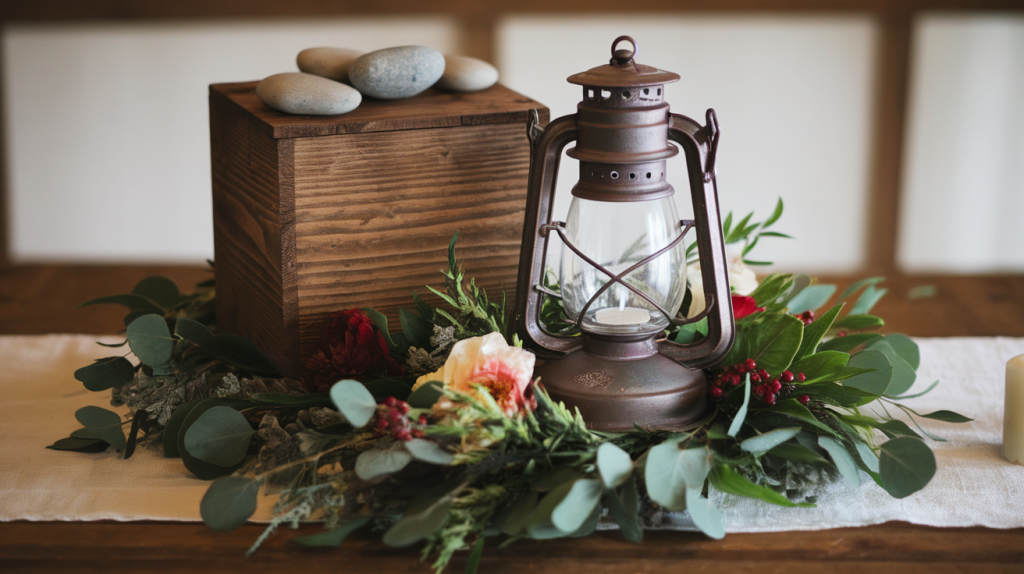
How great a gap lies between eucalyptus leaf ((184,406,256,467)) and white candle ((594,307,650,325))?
0.94 feet

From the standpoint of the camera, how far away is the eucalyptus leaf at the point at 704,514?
1.96 feet

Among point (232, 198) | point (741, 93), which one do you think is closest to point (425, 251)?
point (232, 198)

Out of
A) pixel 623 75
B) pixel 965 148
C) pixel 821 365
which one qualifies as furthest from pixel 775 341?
pixel 965 148

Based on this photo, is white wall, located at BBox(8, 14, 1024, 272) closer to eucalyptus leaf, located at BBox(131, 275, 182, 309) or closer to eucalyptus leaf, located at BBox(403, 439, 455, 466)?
eucalyptus leaf, located at BBox(131, 275, 182, 309)

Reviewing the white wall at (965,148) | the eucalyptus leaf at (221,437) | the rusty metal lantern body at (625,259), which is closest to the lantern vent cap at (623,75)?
the rusty metal lantern body at (625,259)

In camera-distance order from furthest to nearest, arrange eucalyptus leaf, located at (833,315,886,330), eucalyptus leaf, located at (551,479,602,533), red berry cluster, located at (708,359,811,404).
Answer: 1. eucalyptus leaf, located at (833,315,886,330)
2. red berry cluster, located at (708,359,811,404)
3. eucalyptus leaf, located at (551,479,602,533)

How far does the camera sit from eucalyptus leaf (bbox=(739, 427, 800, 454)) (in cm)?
63

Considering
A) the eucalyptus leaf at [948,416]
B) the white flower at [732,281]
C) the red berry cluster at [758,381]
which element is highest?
the white flower at [732,281]

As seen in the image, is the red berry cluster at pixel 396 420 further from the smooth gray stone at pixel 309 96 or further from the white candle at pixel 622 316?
the smooth gray stone at pixel 309 96

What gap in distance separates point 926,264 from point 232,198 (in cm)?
196

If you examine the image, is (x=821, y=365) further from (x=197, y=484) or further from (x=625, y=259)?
(x=197, y=484)

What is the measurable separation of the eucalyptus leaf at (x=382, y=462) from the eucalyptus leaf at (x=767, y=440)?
238 mm

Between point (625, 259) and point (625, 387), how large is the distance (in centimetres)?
10

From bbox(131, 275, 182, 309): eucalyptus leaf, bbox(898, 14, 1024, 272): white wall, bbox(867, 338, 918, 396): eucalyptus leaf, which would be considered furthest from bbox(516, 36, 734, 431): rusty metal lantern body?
bbox(898, 14, 1024, 272): white wall
